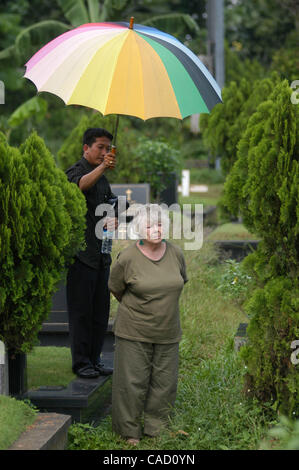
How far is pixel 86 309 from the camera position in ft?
20.2

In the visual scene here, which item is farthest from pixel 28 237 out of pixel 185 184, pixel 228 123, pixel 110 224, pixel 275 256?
pixel 185 184

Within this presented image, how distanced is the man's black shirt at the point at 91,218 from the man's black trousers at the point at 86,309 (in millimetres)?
64

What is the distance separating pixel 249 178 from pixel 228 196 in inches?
21.1

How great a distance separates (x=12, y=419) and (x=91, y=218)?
6.99ft

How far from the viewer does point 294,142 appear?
5.12 metres

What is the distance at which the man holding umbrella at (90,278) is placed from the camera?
6117mm

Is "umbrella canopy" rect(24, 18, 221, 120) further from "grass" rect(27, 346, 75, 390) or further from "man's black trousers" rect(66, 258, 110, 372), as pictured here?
"grass" rect(27, 346, 75, 390)

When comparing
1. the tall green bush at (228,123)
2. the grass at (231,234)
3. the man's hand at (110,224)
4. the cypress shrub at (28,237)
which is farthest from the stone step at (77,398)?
the tall green bush at (228,123)

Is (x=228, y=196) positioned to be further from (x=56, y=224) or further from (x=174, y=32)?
(x=174, y=32)

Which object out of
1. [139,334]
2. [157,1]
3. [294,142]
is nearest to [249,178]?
[294,142]

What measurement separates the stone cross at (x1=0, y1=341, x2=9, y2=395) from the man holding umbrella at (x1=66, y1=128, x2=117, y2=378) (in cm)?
96

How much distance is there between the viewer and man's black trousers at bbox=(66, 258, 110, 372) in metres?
6.12

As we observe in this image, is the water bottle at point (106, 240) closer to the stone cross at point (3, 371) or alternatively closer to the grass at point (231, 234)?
the stone cross at point (3, 371)

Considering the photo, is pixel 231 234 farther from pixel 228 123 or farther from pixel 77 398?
pixel 77 398
